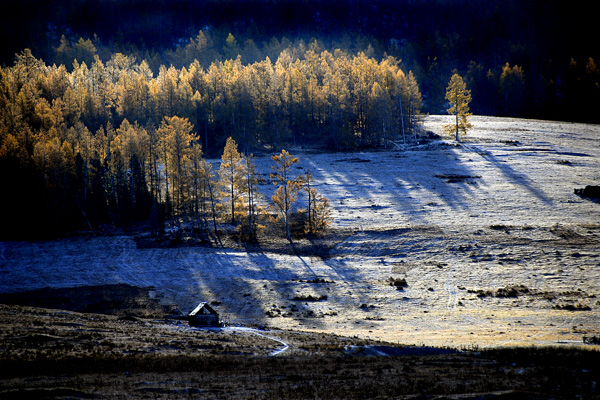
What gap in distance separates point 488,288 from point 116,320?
30.8 meters

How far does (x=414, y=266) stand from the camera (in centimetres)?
5009

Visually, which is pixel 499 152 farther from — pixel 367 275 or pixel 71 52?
pixel 71 52

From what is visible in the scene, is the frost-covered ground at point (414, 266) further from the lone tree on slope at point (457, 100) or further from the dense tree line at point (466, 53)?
the dense tree line at point (466, 53)

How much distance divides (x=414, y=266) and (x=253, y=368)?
102 ft

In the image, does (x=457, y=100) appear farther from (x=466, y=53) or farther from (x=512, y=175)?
(x=466, y=53)

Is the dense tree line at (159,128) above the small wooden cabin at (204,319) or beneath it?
above

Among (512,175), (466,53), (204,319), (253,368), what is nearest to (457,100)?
(512,175)

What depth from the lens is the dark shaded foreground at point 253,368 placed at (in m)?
18.5

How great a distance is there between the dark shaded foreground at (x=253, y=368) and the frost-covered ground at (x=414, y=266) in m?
6.35

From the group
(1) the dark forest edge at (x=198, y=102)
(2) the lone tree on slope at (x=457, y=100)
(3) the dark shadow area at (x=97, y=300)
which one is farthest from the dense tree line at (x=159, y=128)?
(3) the dark shadow area at (x=97, y=300)

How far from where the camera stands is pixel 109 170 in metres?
70.5

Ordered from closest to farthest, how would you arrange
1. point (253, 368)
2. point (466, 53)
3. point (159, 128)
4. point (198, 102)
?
point (253, 368) < point (159, 128) < point (198, 102) < point (466, 53)

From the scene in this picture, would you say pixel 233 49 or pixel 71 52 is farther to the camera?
pixel 233 49

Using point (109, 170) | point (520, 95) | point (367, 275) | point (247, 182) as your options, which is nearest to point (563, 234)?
point (367, 275)
